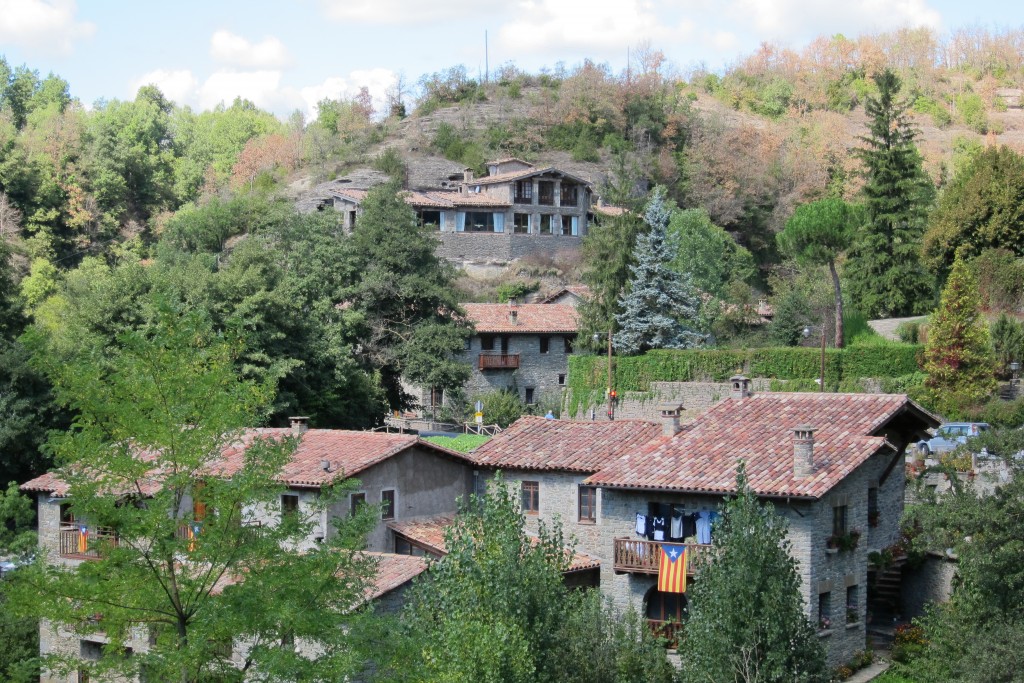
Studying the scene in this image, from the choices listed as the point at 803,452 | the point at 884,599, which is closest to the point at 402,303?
the point at 884,599

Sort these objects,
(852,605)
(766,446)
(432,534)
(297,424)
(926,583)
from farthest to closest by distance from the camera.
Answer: (297,424) → (432,534) → (926,583) → (766,446) → (852,605)

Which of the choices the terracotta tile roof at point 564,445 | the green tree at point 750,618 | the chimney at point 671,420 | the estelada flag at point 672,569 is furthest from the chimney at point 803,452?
the terracotta tile roof at point 564,445

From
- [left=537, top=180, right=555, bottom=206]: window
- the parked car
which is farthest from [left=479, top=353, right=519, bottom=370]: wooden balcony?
the parked car

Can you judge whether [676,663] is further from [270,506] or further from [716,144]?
[716,144]

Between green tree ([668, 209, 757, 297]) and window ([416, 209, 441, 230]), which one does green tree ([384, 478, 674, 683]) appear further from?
window ([416, 209, 441, 230])

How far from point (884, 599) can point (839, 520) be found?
13.0ft

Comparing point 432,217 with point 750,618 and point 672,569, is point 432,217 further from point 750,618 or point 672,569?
point 750,618

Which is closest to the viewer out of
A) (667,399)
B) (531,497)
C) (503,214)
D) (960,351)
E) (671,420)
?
(671,420)

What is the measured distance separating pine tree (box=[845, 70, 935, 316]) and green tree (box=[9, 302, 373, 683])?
134 feet

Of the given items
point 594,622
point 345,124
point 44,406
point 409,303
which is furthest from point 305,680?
point 345,124

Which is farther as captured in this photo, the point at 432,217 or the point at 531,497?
the point at 432,217

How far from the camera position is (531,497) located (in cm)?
3291

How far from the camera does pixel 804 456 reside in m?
27.5

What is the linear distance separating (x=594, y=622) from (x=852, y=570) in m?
7.02
